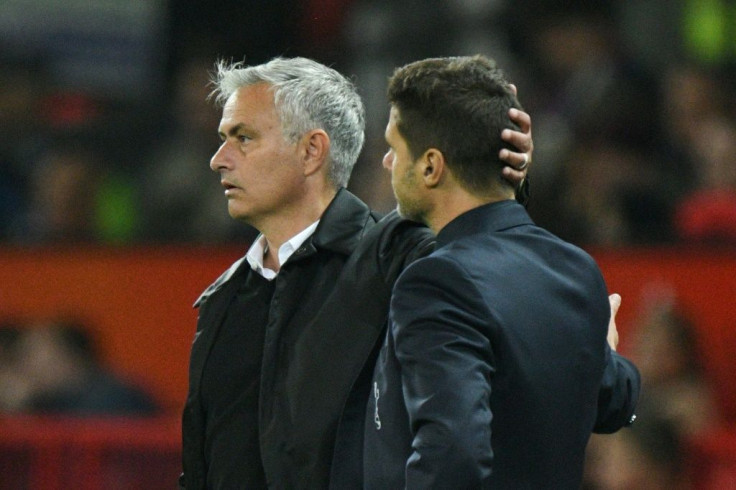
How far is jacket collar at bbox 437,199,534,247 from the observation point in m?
2.38

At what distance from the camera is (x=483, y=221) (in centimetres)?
238

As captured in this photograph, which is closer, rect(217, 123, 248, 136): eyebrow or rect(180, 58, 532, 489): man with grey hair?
rect(180, 58, 532, 489): man with grey hair

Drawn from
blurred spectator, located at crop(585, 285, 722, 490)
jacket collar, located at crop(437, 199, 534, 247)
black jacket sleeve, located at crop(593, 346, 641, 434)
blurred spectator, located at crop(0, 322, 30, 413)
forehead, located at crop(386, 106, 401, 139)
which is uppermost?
forehead, located at crop(386, 106, 401, 139)

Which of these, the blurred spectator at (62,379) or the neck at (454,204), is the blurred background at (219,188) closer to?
the blurred spectator at (62,379)

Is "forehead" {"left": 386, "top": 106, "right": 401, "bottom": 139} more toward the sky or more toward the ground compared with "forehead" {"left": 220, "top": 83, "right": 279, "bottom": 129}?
more toward the sky

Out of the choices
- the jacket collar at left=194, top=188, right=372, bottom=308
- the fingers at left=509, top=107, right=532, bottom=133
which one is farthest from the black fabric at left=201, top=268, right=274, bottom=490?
the fingers at left=509, top=107, right=532, bottom=133

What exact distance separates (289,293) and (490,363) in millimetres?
738

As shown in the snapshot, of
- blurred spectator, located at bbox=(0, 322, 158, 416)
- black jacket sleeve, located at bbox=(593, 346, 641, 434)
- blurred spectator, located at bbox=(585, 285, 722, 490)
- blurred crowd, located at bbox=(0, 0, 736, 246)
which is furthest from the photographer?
blurred crowd, located at bbox=(0, 0, 736, 246)

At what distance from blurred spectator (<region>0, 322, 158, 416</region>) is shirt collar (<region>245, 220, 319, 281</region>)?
112 inches

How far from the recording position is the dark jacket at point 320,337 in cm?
273

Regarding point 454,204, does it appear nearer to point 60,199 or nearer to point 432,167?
point 432,167

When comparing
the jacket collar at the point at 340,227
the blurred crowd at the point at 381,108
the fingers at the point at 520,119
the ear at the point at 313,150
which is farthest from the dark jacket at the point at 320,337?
the blurred crowd at the point at 381,108

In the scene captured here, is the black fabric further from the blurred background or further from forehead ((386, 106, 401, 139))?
the blurred background

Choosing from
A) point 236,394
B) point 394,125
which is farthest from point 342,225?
point 394,125
